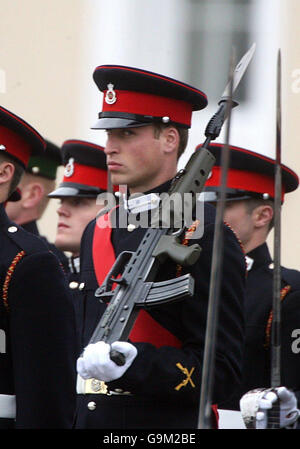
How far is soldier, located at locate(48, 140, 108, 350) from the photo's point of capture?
7148 millimetres

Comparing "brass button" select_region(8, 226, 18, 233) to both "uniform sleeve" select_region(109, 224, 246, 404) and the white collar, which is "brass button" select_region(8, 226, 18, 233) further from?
the white collar

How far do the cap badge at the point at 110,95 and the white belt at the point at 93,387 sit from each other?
1.08 metres

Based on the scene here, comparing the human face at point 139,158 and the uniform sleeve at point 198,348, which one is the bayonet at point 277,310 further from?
the human face at point 139,158

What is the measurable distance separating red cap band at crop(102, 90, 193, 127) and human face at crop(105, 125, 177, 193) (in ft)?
0.28

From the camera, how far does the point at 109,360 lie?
14.2ft

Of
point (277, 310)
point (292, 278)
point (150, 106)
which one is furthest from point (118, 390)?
point (292, 278)

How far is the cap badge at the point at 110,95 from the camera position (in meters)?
5.15

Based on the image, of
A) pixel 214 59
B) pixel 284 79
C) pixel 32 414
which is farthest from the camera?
pixel 214 59

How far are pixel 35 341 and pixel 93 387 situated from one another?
30cm

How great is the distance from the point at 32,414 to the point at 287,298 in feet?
4.65

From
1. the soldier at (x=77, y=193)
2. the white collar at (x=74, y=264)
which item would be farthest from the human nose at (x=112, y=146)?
the white collar at (x=74, y=264)

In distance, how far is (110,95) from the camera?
517 cm

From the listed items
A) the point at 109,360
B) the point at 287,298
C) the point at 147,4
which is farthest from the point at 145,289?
the point at 147,4
